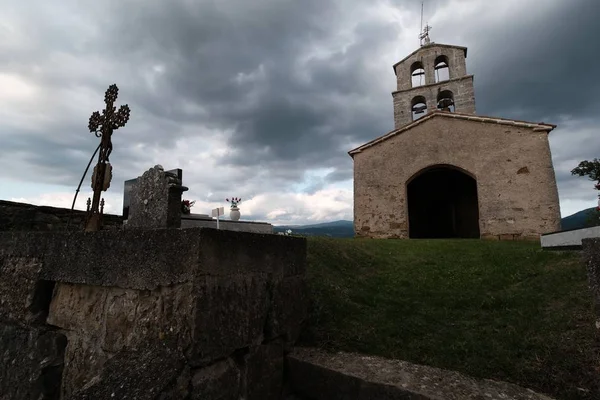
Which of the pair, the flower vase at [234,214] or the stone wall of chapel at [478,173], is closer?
the flower vase at [234,214]

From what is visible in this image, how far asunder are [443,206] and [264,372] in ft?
74.6

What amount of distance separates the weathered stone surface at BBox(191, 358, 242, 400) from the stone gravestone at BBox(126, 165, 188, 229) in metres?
1.23

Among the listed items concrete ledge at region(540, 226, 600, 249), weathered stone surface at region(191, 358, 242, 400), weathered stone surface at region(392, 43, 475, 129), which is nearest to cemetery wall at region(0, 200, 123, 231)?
weathered stone surface at region(191, 358, 242, 400)

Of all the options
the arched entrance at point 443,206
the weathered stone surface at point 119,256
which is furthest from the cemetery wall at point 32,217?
the arched entrance at point 443,206

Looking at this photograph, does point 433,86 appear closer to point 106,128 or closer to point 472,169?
point 472,169

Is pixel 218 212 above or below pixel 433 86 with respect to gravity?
below

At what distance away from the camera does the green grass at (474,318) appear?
104 inches

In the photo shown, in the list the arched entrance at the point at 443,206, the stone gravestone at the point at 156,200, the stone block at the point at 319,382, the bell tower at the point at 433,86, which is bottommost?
the stone block at the point at 319,382

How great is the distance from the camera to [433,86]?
2014 cm

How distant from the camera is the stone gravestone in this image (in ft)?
9.17

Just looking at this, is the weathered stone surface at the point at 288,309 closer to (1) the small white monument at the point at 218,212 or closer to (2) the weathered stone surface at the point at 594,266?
(2) the weathered stone surface at the point at 594,266

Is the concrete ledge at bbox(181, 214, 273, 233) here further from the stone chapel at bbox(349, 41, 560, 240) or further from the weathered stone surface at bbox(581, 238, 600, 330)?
the stone chapel at bbox(349, 41, 560, 240)

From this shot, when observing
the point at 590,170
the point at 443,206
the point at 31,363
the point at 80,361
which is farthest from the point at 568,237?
the point at 443,206

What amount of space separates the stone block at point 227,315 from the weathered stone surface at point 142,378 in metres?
0.13
